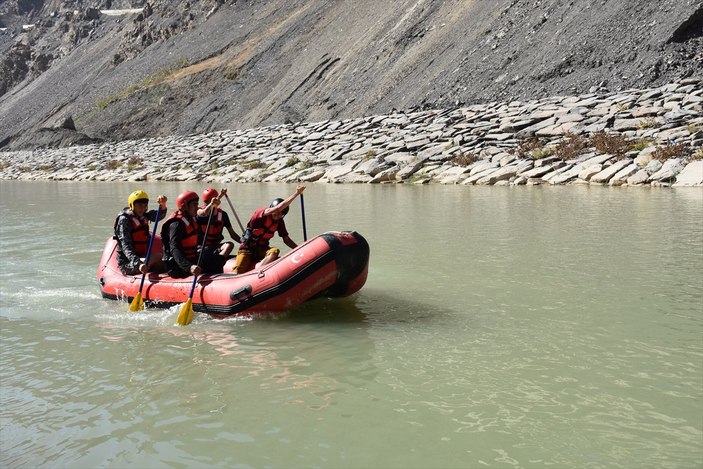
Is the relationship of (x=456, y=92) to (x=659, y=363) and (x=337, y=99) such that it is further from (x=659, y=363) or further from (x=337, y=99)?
(x=659, y=363)

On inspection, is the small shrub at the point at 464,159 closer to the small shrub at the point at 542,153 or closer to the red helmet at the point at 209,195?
the small shrub at the point at 542,153

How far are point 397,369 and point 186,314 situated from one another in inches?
103

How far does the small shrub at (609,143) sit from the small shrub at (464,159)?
12.7 ft

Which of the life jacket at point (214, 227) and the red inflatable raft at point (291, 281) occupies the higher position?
the life jacket at point (214, 227)

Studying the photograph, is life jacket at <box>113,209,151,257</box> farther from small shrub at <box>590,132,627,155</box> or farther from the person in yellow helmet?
small shrub at <box>590,132,627,155</box>

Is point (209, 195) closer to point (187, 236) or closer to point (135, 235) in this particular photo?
point (187, 236)

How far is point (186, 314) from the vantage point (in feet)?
23.2

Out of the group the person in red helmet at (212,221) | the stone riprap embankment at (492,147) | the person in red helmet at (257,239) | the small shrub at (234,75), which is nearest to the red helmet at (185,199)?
the person in red helmet at (212,221)

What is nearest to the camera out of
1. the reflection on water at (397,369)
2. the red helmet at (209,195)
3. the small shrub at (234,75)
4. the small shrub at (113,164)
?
the reflection on water at (397,369)

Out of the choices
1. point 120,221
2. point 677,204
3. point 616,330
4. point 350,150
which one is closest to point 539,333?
point 616,330

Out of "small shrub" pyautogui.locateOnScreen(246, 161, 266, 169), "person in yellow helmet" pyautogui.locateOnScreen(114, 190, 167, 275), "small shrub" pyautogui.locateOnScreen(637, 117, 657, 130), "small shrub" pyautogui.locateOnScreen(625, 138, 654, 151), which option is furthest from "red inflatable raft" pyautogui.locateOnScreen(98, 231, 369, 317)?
"small shrub" pyautogui.locateOnScreen(246, 161, 266, 169)

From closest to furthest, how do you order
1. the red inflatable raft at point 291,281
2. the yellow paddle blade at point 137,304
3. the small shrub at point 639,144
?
the red inflatable raft at point 291,281 < the yellow paddle blade at point 137,304 < the small shrub at point 639,144

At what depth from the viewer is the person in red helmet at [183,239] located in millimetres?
7812

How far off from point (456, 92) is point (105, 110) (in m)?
34.3
